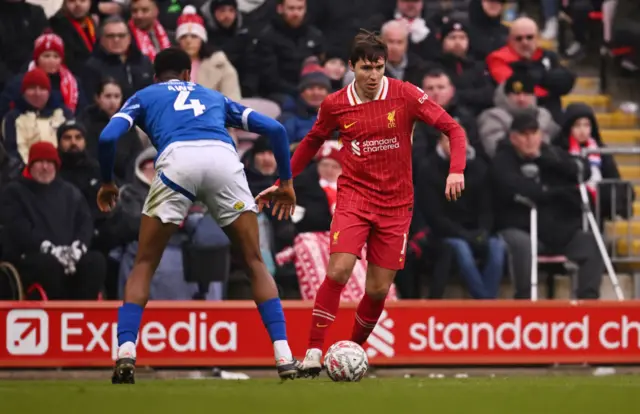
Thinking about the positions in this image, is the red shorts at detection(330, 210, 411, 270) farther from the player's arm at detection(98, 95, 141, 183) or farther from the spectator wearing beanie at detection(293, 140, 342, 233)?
the spectator wearing beanie at detection(293, 140, 342, 233)

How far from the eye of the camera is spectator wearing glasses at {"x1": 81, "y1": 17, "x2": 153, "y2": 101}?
1552cm

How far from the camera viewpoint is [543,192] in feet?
51.2

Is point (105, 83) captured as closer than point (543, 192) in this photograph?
Yes

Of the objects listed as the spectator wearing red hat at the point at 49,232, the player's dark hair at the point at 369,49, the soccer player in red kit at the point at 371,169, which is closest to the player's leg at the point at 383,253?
the soccer player in red kit at the point at 371,169

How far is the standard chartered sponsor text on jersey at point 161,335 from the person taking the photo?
506 inches

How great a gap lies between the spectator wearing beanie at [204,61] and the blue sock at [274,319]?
6114 millimetres

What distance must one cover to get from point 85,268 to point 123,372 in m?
4.41

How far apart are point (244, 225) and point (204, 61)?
6.28 m

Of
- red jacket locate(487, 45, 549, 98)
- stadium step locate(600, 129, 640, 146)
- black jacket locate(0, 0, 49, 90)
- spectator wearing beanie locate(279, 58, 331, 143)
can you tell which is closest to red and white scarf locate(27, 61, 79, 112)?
black jacket locate(0, 0, 49, 90)

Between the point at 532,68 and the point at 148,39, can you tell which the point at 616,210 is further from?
the point at 148,39

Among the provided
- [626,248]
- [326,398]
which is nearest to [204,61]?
[626,248]

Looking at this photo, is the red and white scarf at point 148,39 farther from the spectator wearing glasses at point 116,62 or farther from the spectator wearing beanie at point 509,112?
the spectator wearing beanie at point 509,112

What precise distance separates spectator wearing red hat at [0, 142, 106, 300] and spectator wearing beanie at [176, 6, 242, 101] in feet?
7.92

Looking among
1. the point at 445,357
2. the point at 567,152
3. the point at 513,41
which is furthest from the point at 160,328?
the point at 513,41
